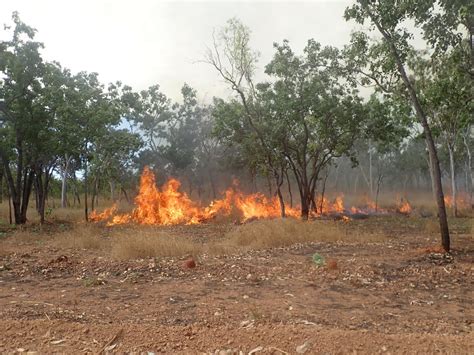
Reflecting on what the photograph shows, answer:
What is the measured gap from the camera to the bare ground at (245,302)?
5031mm

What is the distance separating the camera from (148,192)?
88.4 feet

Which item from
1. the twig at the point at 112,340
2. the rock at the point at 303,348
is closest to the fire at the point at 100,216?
the twig at the point at 112,340

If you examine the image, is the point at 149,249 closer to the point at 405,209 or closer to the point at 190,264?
the point at 190,264

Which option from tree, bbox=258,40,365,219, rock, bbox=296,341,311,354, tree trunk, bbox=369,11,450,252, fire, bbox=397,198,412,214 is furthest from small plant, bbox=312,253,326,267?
fire, bbox=397,198,412,214

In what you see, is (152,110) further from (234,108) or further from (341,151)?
(341,151)

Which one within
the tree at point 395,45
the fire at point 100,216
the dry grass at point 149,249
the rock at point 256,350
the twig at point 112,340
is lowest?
the rock at point 256,350

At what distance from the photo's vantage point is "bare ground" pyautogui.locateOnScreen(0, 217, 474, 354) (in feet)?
16.5

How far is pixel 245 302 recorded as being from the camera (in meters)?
7.21

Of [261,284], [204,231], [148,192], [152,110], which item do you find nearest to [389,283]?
[261,284]

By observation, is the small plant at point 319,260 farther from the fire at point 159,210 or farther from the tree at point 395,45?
the fire at point 159,210

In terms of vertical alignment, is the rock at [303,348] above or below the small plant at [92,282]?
below

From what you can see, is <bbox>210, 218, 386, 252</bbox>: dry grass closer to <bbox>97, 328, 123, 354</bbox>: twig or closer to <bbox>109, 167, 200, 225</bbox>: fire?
Answer: <bbox>97, 328, 123, 354</bbox>: twig

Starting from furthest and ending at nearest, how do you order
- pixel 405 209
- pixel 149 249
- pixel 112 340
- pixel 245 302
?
pixel 405 209 < pixel 149 249 < pixel 245 302 < pixel 112 340

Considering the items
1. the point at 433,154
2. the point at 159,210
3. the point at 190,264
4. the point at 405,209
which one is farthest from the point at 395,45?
the point at 405,209
